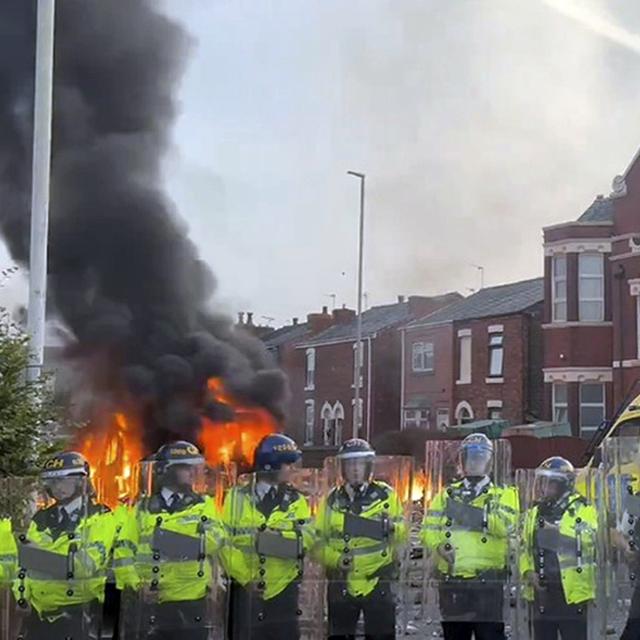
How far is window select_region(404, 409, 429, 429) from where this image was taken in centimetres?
3500

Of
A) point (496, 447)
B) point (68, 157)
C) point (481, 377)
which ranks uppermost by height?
point (68, 157)

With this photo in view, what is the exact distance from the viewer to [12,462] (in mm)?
8031

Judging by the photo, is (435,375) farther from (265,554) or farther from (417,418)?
(265,554)

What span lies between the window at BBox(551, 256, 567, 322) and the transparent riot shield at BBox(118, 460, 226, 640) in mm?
23013

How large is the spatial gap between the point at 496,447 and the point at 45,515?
2.82 metres

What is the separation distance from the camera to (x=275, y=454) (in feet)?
21.9

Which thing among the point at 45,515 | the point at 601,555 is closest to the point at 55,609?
the point at 45,515

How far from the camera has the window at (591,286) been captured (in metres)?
27.8

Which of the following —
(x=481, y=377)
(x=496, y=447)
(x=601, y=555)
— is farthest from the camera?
(x=481, y=377)

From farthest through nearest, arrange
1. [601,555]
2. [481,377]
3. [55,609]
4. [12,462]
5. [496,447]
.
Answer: [481,377] → [12,462] → [496,447] → [601,555] → [55,609]

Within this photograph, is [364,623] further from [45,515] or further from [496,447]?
[45,515]

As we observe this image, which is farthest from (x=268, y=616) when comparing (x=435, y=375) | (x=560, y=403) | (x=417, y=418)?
(x=417, y=418)

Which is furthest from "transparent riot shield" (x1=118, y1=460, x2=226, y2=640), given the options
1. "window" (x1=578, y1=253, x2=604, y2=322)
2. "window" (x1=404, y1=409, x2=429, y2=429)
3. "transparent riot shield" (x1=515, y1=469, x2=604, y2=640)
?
"window" (x1=404, y1=409, x2=429, y2=429)

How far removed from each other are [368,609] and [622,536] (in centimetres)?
159
